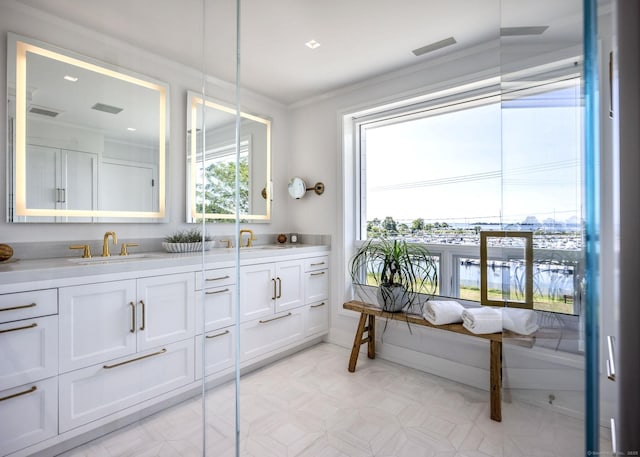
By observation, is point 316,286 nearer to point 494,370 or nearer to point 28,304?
point 494,370

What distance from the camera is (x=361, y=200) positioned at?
9.82ft

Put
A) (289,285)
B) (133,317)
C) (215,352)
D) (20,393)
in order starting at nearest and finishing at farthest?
(20,393) < (215,352) < (133,317) < (289,285)

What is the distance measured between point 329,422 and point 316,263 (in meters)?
1.35

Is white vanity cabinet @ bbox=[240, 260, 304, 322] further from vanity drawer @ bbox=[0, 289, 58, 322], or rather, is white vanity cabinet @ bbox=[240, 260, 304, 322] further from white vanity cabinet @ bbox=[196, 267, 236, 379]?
vanity drawer @ bbox=[0, 289, 58, 322]

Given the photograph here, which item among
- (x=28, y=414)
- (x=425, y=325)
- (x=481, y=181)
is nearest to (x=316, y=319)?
(x=425, y=325)

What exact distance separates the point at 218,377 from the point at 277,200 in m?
2.00

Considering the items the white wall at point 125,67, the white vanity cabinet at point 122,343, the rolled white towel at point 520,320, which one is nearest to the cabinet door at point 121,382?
the white vanity cabinet at point 122,343

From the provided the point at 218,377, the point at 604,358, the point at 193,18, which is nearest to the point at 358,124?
the point at 193,18

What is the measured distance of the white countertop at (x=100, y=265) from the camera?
133 cm

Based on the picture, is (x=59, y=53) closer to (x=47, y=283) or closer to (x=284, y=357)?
(x=47, y=283)

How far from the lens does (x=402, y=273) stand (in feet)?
7.82

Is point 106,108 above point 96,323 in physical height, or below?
above

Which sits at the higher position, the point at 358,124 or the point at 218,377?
the point at 358,124

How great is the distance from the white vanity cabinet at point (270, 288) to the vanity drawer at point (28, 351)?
3.37 feet
